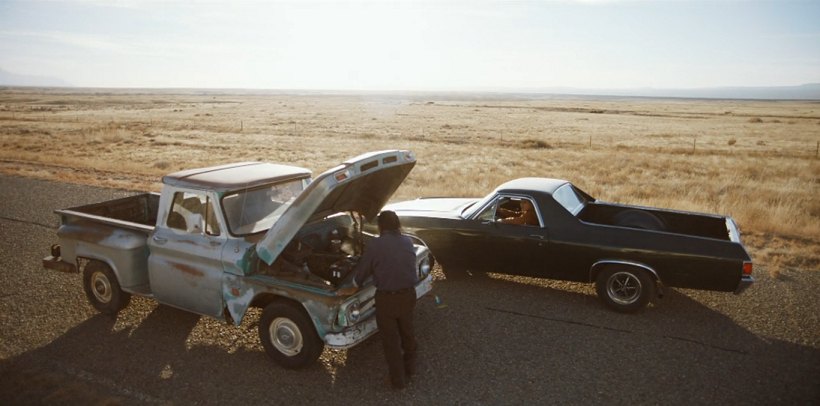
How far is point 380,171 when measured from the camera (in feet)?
17.4

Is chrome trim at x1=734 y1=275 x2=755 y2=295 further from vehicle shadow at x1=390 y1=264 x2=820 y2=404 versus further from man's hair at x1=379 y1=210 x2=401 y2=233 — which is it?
man's hair at x1=379 y1=210 x2=401 y2=233

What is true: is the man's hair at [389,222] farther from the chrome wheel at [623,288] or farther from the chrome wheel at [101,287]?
the chrome wheel at [101,287]

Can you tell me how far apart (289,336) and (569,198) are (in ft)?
14.6

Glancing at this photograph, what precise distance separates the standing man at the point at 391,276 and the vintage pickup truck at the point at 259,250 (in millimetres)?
355

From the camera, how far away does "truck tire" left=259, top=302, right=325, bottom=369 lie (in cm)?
488

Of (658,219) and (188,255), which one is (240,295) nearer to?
(188,255)

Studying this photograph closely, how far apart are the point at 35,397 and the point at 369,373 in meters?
3.05

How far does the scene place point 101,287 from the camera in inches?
246

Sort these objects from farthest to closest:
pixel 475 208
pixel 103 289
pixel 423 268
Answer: pixel 475 208 < pixel 103 289 < pixel 423 268

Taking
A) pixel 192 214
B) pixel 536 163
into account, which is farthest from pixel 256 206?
pixel 536 163

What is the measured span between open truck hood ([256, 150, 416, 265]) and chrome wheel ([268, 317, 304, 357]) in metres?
0.75

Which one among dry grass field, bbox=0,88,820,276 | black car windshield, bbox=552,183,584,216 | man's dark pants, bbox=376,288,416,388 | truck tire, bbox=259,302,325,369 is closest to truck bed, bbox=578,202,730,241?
black car windshield, bbox=552,183,584,216

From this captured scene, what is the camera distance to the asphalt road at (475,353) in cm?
471

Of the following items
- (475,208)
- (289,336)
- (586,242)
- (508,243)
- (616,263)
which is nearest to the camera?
(289,336)
